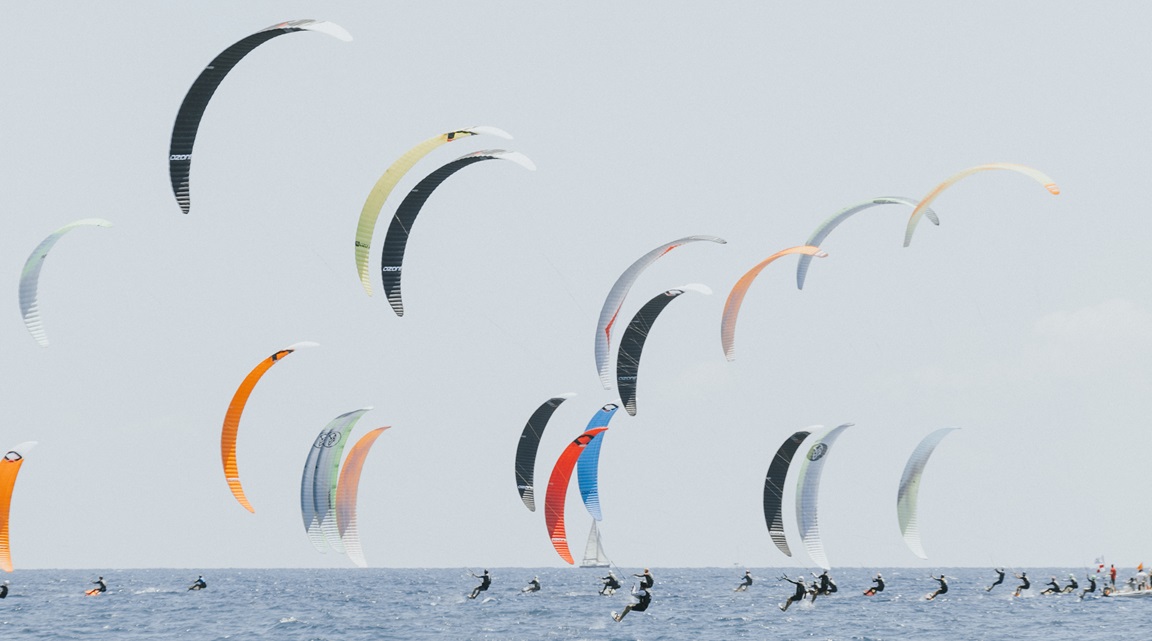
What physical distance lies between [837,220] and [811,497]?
7.91 metres

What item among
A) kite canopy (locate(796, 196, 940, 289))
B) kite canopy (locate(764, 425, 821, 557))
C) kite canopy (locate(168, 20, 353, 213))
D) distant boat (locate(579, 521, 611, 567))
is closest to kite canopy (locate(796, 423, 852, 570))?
kite canopy (locate(764, 425, 821, 557))

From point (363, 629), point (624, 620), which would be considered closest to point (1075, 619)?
point (624, 620)

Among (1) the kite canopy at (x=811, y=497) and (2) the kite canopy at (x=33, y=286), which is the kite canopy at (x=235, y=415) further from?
(1) the kite canopy at (x=811, y=497)

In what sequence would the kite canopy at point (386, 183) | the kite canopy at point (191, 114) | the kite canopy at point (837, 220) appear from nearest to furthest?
1. the kite canopy at point (191, 114)
2. the kite canopy at point (386, 183)
3. the kite canopy at point (837, 220)

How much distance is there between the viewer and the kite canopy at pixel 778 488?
42.5m

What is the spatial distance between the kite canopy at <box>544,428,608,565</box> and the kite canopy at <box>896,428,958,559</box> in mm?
8941

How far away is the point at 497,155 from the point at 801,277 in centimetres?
1143

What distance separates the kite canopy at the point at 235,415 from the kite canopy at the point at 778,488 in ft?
44.9

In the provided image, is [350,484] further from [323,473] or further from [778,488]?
[778,488]

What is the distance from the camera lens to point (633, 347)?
42.4 m

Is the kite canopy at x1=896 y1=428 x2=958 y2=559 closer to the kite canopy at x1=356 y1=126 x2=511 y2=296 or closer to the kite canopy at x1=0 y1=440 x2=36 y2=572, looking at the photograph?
the kite canopy at x1=356 y1=126 x2=511 y2=296

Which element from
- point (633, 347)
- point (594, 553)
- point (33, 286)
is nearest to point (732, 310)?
point (633, 347)

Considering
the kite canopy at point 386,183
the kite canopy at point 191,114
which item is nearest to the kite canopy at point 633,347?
the kite canopy at point 386,183

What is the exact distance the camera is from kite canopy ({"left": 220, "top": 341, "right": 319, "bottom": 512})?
3772cm
